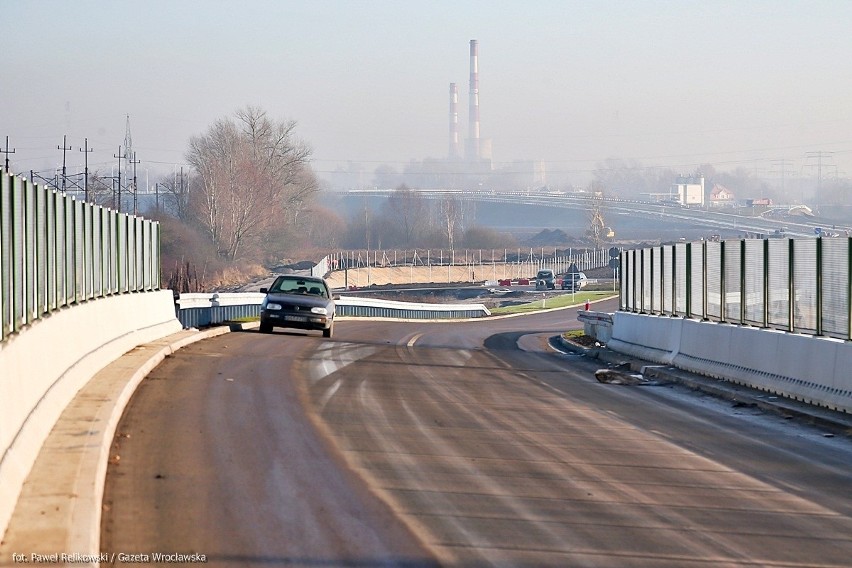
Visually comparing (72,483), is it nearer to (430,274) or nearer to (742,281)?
(742,281)

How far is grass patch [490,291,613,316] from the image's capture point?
7738 cm

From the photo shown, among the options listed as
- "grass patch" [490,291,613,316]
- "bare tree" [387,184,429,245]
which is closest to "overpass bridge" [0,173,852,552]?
"grass patch" [490,291,613,316]

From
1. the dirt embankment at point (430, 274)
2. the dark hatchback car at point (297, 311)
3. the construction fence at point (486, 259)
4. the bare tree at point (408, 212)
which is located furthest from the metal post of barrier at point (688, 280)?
the bare tree at point (408, 212)

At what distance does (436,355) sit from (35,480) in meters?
18.3

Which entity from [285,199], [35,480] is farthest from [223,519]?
[285,199]

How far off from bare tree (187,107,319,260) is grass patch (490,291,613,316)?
100 feet

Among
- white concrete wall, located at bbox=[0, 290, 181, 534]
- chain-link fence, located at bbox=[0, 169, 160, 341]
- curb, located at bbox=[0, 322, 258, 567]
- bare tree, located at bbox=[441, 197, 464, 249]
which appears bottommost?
curb, located at bbox=[0, 322, 258, 567]

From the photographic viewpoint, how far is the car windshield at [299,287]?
33000mm

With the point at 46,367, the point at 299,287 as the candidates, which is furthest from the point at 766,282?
the point at 299,287

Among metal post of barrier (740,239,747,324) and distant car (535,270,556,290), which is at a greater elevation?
metal post of barrier (740,239,747,324)

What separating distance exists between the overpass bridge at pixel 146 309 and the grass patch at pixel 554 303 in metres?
46.9

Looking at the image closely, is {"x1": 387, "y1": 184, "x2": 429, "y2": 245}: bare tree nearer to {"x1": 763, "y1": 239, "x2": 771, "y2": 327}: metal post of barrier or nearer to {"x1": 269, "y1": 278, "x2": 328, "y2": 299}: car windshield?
{"x1": 269, "y1": 278, "x2": 328, "y2": 299}: car windshield

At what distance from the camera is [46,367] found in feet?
39.4

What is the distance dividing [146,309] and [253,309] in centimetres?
1898
